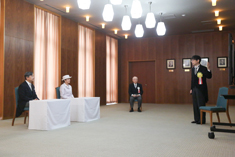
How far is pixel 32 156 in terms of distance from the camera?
110 inches

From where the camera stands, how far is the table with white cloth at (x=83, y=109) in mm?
5594

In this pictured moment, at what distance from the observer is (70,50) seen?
28.3 feet

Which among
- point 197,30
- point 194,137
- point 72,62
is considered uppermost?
point 197,30

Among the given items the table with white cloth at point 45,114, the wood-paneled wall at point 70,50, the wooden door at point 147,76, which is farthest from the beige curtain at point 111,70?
the table with white cloth at point 45,114

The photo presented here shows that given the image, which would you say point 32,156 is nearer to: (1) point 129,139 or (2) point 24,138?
(2) point 24,138

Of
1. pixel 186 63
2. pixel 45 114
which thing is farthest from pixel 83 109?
→ pixel 186 63

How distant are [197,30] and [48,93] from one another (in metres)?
7.28

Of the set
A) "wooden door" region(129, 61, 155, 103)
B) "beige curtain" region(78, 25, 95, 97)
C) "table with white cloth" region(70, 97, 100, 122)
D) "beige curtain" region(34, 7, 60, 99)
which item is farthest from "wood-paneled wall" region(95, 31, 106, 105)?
"table with white cloth" region(70, 97, 100, 122)

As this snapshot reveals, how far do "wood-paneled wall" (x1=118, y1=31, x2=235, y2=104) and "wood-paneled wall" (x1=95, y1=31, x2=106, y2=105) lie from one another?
181cm

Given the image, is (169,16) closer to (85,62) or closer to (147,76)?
(85,62)

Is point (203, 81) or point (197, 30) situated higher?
point (197, 30)

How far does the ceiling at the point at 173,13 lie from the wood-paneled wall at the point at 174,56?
0.74 metres

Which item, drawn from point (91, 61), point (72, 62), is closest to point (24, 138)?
point (72, 62)

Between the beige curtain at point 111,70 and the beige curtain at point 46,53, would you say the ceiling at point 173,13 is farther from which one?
the beige curtain at point 111,70
